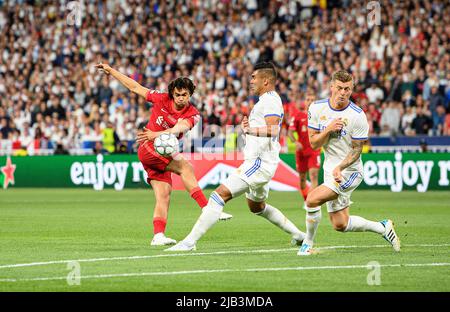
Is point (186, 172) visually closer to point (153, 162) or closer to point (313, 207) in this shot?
point (153, 162)

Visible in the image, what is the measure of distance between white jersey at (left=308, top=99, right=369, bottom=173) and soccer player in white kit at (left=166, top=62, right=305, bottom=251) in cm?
58

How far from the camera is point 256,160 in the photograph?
12.4 m

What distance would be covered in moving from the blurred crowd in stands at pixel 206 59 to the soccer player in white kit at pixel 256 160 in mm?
15115

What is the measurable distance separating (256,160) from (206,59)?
2296cm

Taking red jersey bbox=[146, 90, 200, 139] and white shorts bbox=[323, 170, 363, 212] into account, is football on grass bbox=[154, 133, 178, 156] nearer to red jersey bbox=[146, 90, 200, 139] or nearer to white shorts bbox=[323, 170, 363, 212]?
red jersey bbox=[146, 90, 200, 139]

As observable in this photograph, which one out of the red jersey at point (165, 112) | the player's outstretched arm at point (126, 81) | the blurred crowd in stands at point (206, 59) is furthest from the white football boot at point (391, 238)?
the blurred crowd in stands at point (206, 59)

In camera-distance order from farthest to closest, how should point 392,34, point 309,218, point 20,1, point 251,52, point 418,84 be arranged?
1. point 20,1
2. point 251,52
3. point 392,34
4. point 418,84
5. point 309,218

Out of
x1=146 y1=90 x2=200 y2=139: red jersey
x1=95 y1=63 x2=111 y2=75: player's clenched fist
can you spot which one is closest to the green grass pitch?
x1=146 y1=90 x2=200 y2=139: red jersey

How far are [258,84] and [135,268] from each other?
316 centimetres

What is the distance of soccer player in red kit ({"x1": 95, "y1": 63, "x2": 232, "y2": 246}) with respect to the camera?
43.1 ft

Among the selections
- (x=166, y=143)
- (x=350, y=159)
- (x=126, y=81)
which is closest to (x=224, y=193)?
(x=166, y=143)

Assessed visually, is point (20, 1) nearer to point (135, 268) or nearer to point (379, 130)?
point (379, 130)
